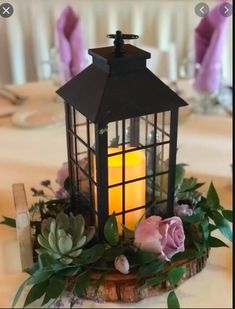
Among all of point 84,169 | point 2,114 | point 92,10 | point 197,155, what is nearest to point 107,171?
point 84,169

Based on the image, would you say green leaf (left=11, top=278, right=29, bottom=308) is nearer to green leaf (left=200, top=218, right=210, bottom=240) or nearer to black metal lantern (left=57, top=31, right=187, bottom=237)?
black metal lantern (left=57, top=31, right=187, bottom=237)

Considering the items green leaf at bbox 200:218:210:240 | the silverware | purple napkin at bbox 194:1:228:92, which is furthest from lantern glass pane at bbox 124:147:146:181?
the silverware

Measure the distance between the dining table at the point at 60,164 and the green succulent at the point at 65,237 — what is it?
7 centimetres

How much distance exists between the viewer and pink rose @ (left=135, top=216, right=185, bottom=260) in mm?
601

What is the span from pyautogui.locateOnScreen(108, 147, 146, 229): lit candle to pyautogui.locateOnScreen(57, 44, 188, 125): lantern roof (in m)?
0.07

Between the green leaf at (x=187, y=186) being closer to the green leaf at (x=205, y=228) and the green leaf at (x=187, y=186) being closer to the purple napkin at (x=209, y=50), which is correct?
the green leaf at (x=205, y=228)

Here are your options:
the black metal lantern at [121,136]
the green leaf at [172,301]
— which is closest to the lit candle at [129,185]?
the black metal lantern at [121,136]

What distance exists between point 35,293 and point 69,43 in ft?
2.67

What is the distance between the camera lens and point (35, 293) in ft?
1.93

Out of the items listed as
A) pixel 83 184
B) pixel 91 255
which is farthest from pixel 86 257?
pixel 83 184

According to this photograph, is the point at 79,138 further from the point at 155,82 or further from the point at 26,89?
the point at 26,89

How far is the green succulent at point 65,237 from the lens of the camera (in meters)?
0.59

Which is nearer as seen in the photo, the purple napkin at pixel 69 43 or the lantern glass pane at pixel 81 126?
the lantern glass pane at pixel 81 126

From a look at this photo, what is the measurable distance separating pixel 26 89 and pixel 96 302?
3.01ft
